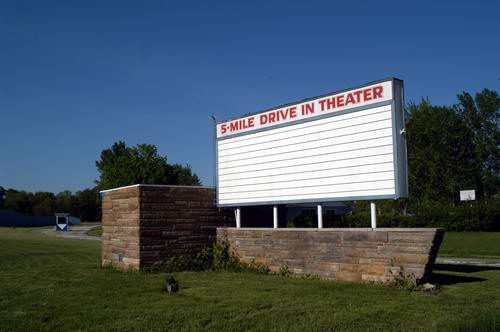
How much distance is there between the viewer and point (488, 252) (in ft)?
72.9

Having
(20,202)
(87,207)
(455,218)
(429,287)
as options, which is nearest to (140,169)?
(455,218)

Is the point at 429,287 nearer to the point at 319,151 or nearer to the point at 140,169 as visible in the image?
the point at 319,151

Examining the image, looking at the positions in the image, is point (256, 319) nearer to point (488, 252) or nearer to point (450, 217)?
point (488, 252)

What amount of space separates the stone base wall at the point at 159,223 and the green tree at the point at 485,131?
38818 millimetres

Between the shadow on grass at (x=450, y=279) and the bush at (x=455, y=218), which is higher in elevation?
the bush at (x=455, y=218)

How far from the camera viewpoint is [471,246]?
24.6 metres

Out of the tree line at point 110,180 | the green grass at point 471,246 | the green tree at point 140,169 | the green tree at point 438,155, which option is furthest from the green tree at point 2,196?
the green grass at point 471,246

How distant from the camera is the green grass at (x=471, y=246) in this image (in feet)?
72.6

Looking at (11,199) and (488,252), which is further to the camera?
(11,199)

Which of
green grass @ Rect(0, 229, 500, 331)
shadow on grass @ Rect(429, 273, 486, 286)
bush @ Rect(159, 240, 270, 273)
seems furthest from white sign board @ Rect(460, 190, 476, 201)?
bush @ Rect(159, 240, 270, 273)

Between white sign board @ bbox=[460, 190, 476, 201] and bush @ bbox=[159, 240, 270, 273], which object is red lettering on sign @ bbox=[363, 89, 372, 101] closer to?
bush @ bbox=[159, 240, 270, 273]

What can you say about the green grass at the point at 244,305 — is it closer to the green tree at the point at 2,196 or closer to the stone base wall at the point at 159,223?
the stone base wall at the point at 159,223

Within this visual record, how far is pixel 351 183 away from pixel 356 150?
2.31 ft

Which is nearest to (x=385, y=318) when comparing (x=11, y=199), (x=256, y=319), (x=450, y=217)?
(x=256, y=319)
